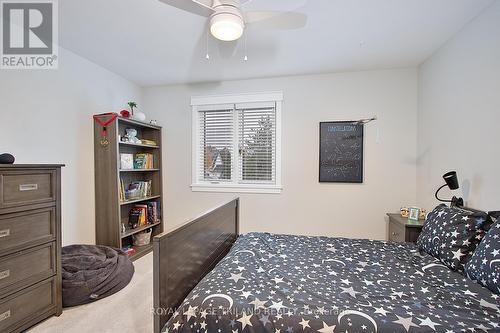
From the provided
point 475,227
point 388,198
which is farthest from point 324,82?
point 475,227

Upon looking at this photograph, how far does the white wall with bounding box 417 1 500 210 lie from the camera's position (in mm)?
1776

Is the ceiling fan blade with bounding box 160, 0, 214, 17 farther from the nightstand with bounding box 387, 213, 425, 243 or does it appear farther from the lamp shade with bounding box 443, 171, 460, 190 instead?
the nightstand with bounding box 387, 213, 425, 243

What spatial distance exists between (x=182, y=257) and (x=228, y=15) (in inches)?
60.0

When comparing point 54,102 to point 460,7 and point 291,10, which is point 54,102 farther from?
point 460,7

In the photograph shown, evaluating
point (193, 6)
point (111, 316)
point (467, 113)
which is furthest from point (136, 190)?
point (467, 113)

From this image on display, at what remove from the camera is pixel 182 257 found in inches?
52.4

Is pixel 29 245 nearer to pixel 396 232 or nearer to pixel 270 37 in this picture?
pixel 270 37

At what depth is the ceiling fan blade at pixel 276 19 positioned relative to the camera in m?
1.76

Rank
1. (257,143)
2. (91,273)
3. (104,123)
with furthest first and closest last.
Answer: (257,143) < (104,123) < (91,273)

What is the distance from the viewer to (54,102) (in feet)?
7.94

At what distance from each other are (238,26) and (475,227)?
2.06 m

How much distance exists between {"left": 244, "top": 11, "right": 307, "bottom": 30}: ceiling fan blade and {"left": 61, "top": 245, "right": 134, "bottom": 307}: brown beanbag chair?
8.20 ft
